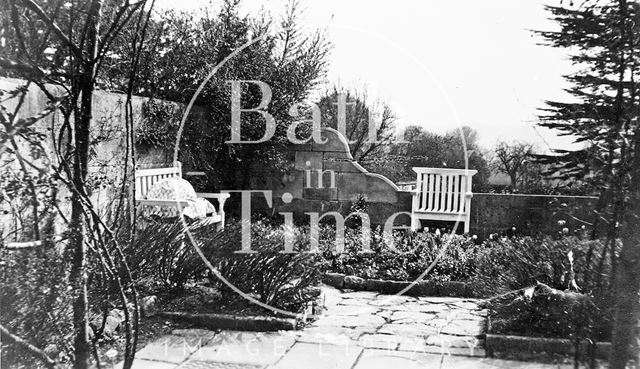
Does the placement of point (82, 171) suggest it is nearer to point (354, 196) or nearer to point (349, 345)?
point (349, 345)

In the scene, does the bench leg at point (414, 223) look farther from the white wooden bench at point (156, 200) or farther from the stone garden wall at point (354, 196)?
the white wooden bench at point (156, 200)

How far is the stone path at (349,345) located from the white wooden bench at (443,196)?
8.77 ft

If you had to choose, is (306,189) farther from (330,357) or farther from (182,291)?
(330,357)

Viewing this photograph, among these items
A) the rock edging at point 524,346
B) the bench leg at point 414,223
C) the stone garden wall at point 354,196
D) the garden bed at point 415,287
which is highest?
the stone garden wall at point 354,196

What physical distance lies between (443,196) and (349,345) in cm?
381

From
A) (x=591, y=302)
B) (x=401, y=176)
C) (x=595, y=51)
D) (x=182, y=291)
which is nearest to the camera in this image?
(x=595, y=51)

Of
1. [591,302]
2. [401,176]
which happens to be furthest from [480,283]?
[401,176]

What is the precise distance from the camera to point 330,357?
3.06m

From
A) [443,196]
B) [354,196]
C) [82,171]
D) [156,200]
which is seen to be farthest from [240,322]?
[443,196]

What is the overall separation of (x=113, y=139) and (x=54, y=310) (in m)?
2.43

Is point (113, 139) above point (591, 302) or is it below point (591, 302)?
above

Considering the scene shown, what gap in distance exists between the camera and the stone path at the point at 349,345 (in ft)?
9.73

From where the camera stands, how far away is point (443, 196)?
6766mm

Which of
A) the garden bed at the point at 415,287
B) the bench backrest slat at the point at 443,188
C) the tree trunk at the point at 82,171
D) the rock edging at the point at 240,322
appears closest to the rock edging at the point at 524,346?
the rock edging at the point at 240,322
